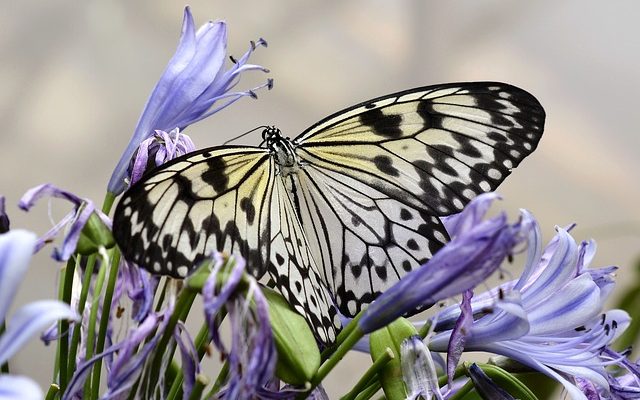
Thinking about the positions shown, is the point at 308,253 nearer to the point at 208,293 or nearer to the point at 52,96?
the point at 208,293

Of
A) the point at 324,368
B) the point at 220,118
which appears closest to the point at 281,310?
the point at 324,368

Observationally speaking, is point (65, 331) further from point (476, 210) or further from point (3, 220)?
point (476, 210)

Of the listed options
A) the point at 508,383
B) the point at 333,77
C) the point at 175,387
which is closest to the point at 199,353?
the point at 175,387

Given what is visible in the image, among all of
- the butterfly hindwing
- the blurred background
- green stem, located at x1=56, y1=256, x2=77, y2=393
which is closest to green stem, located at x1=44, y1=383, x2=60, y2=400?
green stem, located at x1=56, y1=256, x2=77, y2=393

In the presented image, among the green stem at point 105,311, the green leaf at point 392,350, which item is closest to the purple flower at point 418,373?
the green leaf at point 392,350

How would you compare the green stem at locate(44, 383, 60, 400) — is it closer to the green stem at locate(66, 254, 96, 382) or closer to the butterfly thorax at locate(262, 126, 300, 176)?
the green stem at locate(66, 254, 96, 382)

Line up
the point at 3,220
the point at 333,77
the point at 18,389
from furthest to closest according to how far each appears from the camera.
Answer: the point at 333,77 < the point at 3,220 < the point at 18,389
